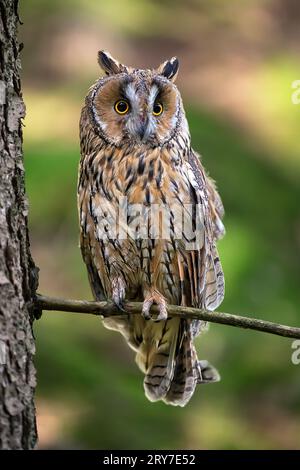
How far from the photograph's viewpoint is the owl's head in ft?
9.57

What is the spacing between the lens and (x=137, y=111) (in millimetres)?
2936

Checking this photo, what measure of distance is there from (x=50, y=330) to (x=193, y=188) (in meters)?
2.43

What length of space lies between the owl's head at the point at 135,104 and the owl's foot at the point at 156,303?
49 centimetres

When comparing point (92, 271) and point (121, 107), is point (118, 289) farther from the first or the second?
point (121, 107)

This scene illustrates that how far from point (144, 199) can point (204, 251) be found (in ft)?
0.97

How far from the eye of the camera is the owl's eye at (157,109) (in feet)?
9.80

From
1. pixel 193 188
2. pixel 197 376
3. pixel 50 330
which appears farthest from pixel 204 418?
pixel 193 188

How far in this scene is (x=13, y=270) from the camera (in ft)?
7.46

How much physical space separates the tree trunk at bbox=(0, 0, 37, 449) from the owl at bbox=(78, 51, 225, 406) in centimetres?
65

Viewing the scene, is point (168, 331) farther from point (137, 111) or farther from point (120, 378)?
point (120, 378)

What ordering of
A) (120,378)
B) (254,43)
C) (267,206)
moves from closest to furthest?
(120,378) → (267,206) → (254,43)

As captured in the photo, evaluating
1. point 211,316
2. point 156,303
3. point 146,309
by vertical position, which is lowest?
point 211,316

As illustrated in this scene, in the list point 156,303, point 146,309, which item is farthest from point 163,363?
point 146,309

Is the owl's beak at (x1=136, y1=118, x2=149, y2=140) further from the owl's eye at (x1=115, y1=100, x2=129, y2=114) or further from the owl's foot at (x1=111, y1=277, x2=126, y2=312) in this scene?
the owl's foot at (x1=111, y1=277, x2=126, y2=312)
